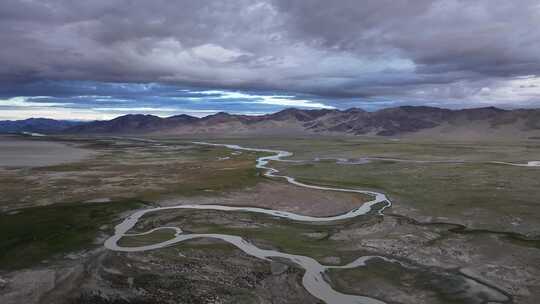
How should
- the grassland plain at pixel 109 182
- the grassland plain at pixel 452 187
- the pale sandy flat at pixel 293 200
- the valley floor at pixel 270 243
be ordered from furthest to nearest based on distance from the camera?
the grassland plain at pixel 109 182, the pale sandy flat at pixel 293 200, the grassland plain at pixel 452 187, the valley floor at pixel 270 243

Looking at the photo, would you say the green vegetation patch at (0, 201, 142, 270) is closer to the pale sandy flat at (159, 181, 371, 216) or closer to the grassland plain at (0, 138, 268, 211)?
the grassland plain at (0, 138, 268, 211)

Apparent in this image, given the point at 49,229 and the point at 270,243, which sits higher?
the point at 49,229

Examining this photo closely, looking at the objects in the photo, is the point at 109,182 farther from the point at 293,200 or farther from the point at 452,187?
the point at 452,187

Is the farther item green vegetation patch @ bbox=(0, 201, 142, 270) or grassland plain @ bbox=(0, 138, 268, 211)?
grassland plain @ bbox=(0, 138, 268, 211)

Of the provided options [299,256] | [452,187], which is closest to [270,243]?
[299,256]

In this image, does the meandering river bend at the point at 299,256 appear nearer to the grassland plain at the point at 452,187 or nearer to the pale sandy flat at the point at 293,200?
the pale sandy flat at the point at 293,200

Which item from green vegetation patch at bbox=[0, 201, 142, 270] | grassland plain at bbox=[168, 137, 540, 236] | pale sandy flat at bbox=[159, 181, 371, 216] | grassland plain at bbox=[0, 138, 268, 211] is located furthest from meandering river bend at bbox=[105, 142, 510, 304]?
grassland plain at bbox=[0, 138, 268, 211]

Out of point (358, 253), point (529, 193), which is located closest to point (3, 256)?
point (358, 253)

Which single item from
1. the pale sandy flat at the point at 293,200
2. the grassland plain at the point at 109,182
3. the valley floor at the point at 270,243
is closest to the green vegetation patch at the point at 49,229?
the valley floor at the point at 270,243
